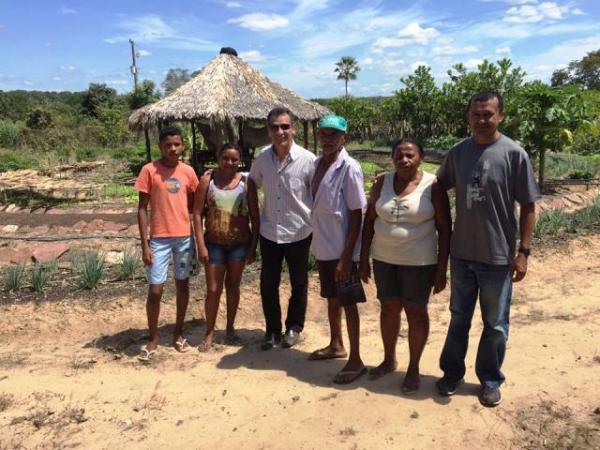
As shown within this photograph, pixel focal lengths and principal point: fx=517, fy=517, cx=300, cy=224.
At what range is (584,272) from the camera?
18.8 feet

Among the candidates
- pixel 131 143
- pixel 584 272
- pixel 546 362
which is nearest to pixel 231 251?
pixel 546 362

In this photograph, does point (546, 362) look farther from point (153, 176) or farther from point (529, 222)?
point (153, 176)

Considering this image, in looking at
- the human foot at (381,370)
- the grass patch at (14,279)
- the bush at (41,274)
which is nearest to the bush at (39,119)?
the bush at (41,274)

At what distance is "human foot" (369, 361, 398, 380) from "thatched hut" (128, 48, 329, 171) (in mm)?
10536

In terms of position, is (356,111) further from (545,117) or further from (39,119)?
(545,117)

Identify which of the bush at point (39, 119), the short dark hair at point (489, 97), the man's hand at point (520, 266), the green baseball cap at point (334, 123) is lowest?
the man's hand at point (520, 266)

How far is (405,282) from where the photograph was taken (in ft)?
10.1

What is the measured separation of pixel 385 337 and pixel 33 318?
3102 millimetres

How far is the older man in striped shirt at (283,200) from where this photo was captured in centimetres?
357

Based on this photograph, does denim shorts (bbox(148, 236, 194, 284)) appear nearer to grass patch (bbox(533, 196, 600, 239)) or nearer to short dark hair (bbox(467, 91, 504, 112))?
short dark hair (bbox(467, 91, 504, 112))

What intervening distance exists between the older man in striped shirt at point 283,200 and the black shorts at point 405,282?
0.72 meters

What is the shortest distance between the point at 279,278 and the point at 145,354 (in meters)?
1.15

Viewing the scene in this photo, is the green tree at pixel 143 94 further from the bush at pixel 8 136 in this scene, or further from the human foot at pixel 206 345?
the human foot at pixel 206 345

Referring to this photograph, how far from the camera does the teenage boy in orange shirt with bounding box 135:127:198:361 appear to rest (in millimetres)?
3691
